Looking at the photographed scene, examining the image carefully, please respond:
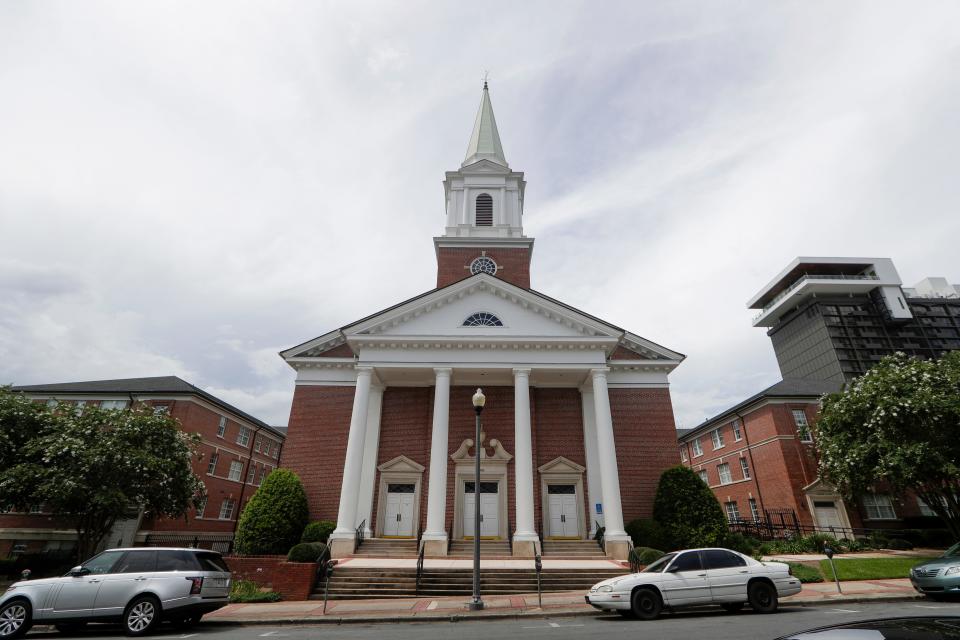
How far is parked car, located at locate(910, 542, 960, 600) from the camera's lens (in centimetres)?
1230

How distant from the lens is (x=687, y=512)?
1947cm

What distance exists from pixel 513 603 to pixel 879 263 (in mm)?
90977

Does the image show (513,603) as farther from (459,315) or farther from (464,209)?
(464,209)

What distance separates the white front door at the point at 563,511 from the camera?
894 inches

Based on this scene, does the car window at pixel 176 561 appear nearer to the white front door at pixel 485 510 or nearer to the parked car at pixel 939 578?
the white front door at pixel 485 510

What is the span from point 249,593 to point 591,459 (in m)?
15.4

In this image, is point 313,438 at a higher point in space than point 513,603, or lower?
higher

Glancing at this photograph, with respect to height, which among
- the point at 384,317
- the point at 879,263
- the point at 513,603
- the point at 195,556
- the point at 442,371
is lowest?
the point at 513,603

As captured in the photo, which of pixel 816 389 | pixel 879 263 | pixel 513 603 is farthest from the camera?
pixel 879 263

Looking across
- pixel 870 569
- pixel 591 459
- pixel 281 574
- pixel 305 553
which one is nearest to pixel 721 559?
pixel 870 569

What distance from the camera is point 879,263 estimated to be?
77.0m

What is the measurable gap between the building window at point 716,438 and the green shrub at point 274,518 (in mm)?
32149

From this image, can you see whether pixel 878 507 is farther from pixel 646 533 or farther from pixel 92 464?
pixel 92 464

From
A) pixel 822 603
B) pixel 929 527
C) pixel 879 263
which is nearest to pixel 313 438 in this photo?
pixel 822 603
